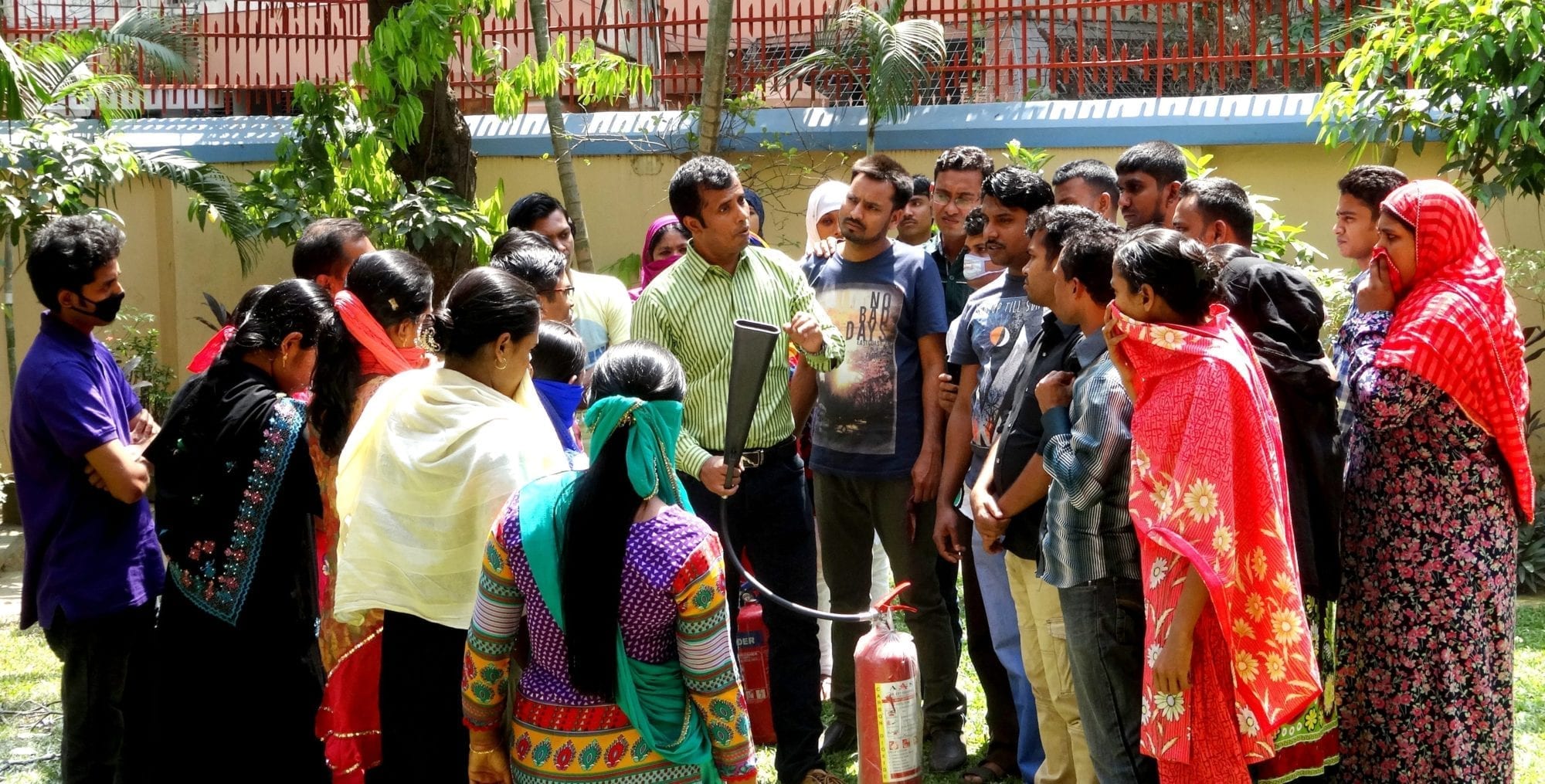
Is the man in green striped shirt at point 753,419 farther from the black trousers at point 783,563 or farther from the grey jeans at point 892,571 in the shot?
the grey jeans at point 892,571

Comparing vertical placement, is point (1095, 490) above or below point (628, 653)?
above

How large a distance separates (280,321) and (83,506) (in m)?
0.91

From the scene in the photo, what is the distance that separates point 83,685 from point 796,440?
2232mm

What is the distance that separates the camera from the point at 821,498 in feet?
15.7

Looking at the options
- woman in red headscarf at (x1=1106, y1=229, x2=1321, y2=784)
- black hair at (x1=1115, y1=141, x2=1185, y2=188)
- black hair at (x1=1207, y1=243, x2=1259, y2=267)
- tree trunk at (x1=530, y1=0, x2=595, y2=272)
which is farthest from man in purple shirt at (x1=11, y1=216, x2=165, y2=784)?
tree trunk at (x1=530, y1=0, x2=595, y2=272)

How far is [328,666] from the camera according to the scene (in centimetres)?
366

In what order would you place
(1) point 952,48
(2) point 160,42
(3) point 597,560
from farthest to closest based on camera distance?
(2) point 160,42
(1) point 952,48
(3) point 597,560

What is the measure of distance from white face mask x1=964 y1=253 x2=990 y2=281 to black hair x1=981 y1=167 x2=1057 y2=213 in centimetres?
50

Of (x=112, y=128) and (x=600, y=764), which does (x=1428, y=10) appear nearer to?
(x=600, y=764)

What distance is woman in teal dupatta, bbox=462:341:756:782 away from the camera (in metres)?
2.65

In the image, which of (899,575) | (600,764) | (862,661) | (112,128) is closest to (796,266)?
(899,575)

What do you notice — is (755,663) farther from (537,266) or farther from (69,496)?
(69,496)

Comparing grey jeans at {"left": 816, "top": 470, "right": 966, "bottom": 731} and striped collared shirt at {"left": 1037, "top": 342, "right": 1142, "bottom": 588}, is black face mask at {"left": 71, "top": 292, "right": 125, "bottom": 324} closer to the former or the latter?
grey jeans at {"left": 816, "top": 470, "right": 966, "bottom": 731}

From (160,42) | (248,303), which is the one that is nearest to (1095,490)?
(248,303)
